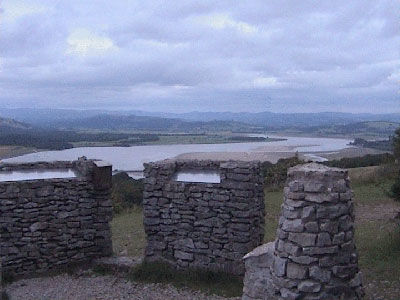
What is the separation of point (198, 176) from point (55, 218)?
3.49 meters

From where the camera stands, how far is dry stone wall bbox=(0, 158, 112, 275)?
10.2 meters

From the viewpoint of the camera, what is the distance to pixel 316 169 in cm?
469

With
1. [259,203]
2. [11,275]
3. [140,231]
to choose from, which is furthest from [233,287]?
[140,231]

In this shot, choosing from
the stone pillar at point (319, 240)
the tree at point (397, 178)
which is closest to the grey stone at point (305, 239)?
the stone pillar at point (319, 240)

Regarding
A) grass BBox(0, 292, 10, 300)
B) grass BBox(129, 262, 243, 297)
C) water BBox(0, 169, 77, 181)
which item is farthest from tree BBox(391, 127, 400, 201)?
grass BBox(0, 292, 10, 300)

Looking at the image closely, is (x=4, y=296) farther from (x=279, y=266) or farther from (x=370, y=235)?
(x=370, y=235)

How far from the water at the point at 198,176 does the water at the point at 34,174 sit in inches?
107

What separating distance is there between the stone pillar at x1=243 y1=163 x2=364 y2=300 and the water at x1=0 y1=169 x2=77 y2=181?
24.3 feet

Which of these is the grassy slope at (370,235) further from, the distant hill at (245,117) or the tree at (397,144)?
the distant hill at (245,117)

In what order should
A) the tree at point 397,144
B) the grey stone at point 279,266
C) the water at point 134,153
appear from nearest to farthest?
the grey stone at point 279,266
the tree at point 397,144
the water at point 134,153

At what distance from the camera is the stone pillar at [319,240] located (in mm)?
4535

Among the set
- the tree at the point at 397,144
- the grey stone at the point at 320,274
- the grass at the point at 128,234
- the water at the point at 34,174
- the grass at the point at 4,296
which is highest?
the tree at the point at 397,144

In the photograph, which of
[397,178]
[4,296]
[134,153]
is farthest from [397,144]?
[134,153]

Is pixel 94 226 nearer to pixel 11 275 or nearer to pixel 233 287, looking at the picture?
pixel 11 275
